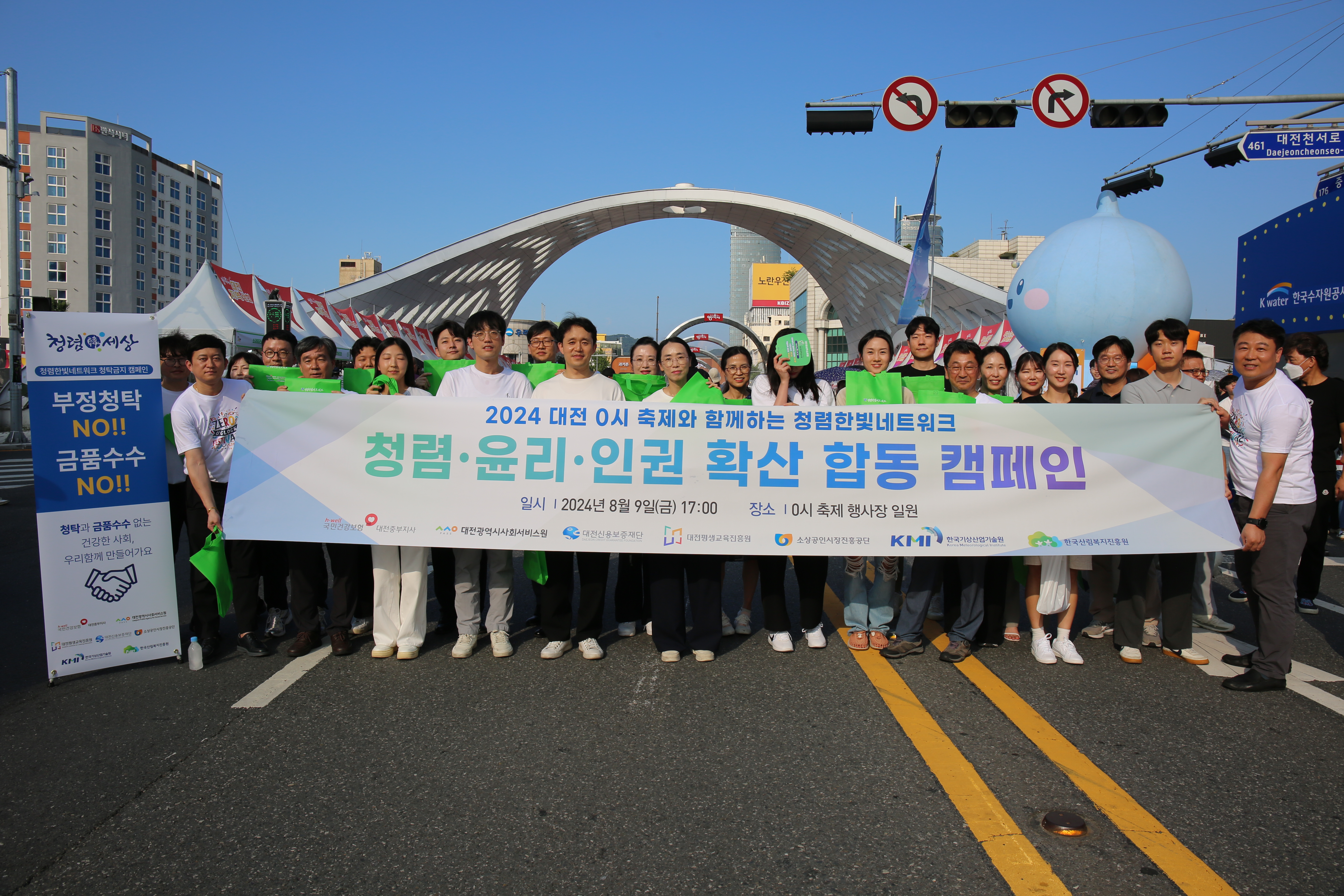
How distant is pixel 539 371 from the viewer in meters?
5.59

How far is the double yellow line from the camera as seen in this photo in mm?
2270

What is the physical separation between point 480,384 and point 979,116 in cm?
903

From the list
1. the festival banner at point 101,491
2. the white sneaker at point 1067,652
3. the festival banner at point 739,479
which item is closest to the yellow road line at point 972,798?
the festival banner at point 739,479

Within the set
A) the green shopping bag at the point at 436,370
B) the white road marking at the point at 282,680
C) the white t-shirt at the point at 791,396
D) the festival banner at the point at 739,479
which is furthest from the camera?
the green shopping bag at the point at 436,370

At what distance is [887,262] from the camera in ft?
118

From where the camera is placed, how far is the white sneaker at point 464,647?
4172 mm

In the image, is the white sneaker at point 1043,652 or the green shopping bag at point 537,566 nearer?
the white sneaker at point 1043,652

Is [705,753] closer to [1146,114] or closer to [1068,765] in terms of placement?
[1068,765]

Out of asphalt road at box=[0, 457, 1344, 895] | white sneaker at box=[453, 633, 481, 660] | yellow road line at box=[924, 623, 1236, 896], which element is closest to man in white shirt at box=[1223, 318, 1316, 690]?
asphalt road at box=[0, 457, 1344, 895]

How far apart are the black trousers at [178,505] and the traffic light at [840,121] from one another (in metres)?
8.71

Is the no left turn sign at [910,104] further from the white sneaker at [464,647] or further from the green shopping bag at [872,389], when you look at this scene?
the white sneaker at [464,647]

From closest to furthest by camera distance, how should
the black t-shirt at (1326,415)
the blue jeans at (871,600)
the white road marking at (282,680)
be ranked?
the white road marking at (282,680), the blue jeans at (871,600), the black t-shirt at (1326,415)

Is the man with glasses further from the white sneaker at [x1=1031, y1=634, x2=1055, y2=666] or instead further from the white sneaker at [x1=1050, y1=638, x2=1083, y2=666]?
the white sneaker at [x1=1050, y1=638, x2=1083, y2=666]

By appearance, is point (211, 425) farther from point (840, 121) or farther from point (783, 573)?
point (840, 121)
